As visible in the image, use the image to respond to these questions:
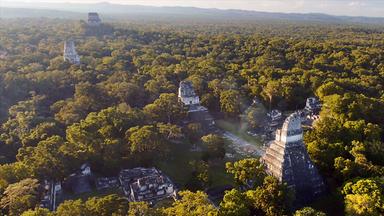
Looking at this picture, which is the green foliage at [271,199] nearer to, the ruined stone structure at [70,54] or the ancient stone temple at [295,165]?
the ancient stone temple at [295,165]

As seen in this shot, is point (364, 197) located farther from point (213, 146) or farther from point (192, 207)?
point (213, 146)

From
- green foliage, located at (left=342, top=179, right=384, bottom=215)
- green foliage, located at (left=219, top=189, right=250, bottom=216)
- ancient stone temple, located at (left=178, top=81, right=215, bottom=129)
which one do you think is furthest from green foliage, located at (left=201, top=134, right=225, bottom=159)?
green foliage, located at (left=342, top=179, right=384, bottom=215)

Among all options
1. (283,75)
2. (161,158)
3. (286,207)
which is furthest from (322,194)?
(283,75)

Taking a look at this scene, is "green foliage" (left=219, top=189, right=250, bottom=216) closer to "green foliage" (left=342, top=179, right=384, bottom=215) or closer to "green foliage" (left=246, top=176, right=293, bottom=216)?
"green foliage" (left=246, top=176, right=293, bottom=216)

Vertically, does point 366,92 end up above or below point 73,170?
above

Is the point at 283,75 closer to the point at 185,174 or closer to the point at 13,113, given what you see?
the point at 185,174

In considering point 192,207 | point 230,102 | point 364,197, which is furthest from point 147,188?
point 230,102
